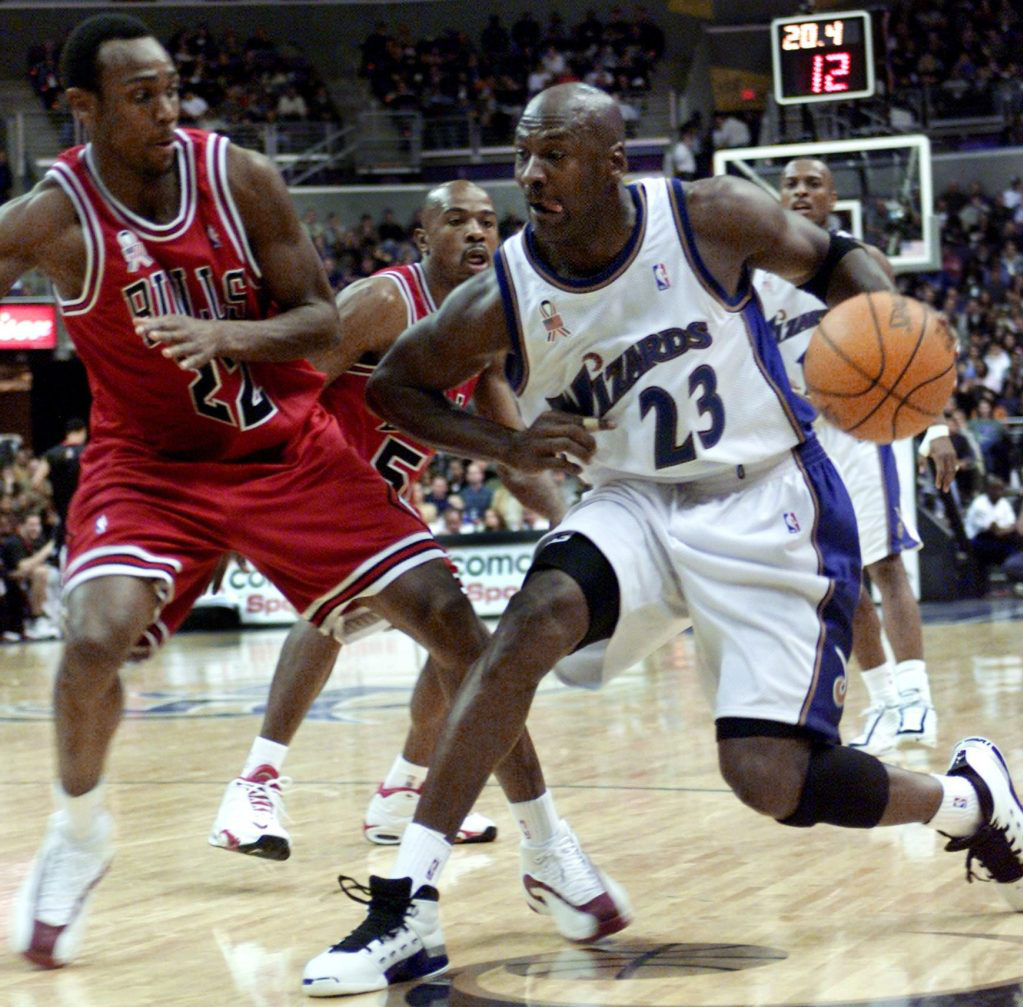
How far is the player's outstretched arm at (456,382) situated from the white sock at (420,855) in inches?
31.7

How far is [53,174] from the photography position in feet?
12.2

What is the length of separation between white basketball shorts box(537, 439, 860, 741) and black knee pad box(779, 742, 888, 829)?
0.06 m

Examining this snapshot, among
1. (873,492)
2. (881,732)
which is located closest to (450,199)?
(873,492)

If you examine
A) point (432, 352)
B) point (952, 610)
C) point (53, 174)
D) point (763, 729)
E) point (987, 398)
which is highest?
point (53, 174)

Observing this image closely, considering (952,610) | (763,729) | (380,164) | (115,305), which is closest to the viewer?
(763,729)

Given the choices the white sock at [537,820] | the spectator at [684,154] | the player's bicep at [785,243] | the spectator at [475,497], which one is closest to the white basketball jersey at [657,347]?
the player's bicep at [785,243]

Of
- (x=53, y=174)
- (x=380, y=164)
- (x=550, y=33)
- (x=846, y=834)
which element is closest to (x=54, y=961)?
(x=53, y=174)

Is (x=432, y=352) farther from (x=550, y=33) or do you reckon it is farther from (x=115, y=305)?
(x=550, y=33)

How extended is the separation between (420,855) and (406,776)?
5.35 feet

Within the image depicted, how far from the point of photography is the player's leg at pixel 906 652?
19.7ft

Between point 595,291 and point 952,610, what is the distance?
1066 centimetres

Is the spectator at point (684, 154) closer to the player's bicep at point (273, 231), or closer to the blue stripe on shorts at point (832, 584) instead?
the player's bicep at point (273, 231)

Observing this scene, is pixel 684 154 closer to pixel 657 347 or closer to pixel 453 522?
pixel 453 522

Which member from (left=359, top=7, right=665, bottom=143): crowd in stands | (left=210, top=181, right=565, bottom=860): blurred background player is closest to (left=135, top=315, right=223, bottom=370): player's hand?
(left=210, top=181, right=565, bottom=860): blurred background player
